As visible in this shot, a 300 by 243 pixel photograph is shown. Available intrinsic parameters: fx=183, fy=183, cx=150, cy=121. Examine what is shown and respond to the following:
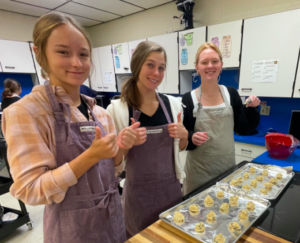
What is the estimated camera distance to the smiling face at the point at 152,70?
942mm

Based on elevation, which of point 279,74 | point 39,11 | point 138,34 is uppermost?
point 39,11

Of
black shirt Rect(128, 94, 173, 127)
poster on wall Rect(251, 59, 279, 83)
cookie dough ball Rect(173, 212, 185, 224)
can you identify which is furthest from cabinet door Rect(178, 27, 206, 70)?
cookie dough ball Rect(173, 212, 185, 224)

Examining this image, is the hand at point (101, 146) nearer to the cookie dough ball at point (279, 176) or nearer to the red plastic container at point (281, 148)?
the cookie dough ball at point (279, 176)

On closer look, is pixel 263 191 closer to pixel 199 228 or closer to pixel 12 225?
pixel 199 228

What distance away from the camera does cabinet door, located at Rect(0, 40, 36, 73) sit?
107 inches

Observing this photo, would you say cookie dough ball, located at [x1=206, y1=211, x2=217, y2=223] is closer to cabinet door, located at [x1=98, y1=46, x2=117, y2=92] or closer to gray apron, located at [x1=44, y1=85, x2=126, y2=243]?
gray apron, located at [x1=44, y1=85, x2=126, y2=243]

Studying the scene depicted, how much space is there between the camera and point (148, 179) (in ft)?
3.23

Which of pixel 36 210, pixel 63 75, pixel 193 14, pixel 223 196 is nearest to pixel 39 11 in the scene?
pixel 193 14

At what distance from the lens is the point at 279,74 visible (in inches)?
69.7

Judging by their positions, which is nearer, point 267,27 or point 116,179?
point 116,179

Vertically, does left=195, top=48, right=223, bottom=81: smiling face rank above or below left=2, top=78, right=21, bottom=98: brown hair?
above

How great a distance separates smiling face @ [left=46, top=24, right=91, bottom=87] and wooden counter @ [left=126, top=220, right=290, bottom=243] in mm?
600

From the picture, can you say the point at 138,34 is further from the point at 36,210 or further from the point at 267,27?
the point at 36,210

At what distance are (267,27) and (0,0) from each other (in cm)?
326
